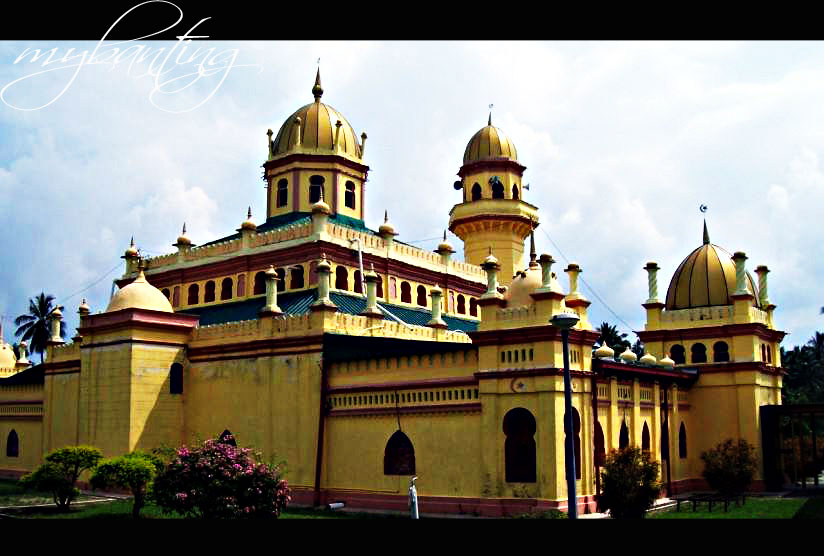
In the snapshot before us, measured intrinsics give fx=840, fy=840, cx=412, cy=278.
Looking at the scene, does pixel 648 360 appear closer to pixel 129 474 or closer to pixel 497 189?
pixel 497 189

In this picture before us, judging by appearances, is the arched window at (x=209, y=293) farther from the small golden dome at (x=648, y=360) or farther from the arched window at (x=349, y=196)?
the small golden dome at (x=648, y=360)

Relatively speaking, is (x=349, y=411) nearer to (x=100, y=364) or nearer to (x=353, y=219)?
(x=100, y=364)

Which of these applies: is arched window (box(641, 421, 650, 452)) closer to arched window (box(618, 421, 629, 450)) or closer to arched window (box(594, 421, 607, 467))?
arched window (box(618, 421, 629, 450))

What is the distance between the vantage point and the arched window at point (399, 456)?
2845 centimetres

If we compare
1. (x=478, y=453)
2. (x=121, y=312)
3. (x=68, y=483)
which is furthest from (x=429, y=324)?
(x=68, y=483)

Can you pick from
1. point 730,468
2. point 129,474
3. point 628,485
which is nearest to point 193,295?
point 129,474

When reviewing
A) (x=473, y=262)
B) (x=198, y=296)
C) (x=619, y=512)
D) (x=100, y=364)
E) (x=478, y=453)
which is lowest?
(x=619, y=512)

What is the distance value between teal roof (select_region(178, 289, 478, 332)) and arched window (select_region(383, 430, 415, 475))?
6.78 meters

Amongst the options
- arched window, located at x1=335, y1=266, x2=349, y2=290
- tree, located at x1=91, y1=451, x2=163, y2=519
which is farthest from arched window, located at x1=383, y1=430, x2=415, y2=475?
arched window, located at x1=335, y1=266, x2=349, y2=290

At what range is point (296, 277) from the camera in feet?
119

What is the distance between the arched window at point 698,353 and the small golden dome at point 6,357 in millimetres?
44024

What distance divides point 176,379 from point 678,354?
22.5 m

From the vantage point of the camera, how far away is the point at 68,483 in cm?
2989

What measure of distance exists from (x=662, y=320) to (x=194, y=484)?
24.6m
